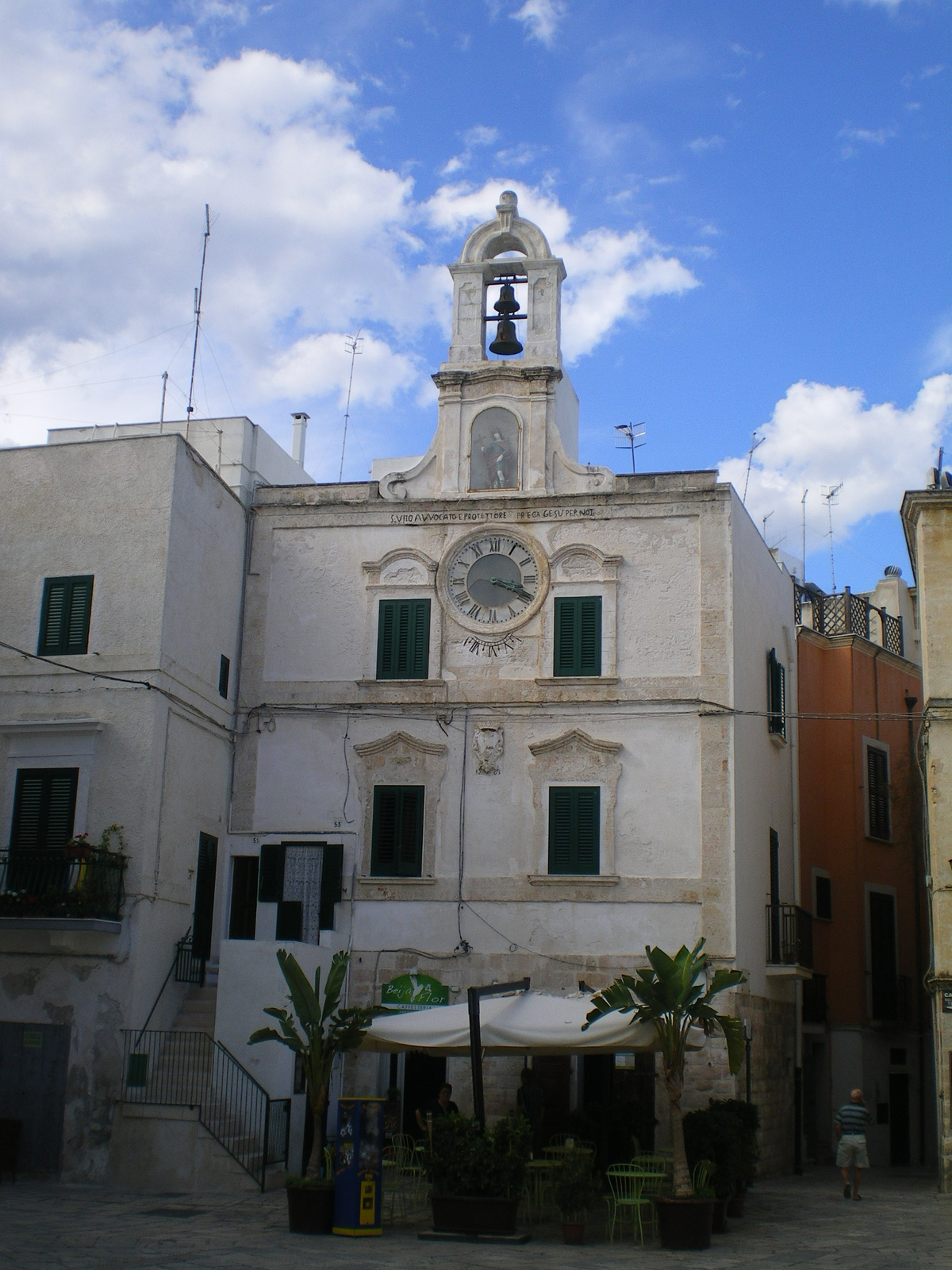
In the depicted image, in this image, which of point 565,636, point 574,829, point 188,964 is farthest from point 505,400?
point 188,964

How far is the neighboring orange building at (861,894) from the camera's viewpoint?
998 inches

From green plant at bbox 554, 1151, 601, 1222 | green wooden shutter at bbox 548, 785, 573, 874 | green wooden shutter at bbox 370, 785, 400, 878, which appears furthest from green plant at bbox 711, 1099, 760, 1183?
green wooden shutter at bbox 370, 785, 400, 878

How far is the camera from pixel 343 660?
2148cm

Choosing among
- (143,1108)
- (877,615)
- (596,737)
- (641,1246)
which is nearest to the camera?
(641,1246)

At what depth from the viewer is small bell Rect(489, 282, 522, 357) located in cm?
2248

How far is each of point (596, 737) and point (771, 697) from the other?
14.4ft

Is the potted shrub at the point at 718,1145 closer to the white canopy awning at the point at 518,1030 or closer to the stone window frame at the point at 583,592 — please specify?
the white canopy awning at the point at 518,1030

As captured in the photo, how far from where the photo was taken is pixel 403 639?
21.4 metres

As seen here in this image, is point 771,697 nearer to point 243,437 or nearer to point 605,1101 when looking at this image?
point 605,1101

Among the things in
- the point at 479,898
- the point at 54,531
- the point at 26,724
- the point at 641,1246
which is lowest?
the point at 641,1246

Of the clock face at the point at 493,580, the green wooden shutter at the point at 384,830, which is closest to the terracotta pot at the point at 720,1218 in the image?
the green wooden shutter at the point at 384,830

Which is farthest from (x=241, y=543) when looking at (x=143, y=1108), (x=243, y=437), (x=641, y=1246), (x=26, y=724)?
(x=641, y=1246)

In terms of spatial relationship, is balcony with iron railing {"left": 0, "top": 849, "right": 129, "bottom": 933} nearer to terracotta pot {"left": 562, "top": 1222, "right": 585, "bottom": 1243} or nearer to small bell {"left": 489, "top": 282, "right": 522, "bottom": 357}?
terracotta pot {"left": 562, "top": 1222, "right": 585, "bottom": 1243}

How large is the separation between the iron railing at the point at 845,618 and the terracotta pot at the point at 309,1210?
55.7 ft
